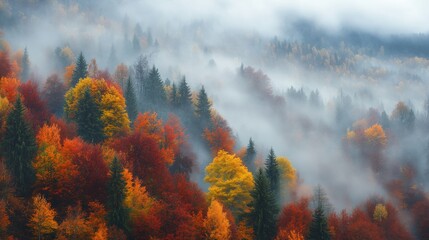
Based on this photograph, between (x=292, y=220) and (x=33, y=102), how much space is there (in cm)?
4635

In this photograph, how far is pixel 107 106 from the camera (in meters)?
63.1

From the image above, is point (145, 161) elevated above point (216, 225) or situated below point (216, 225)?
above

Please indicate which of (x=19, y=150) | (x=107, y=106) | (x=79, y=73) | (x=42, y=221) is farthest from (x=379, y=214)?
(x=79, y=73)

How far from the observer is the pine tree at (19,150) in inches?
1684

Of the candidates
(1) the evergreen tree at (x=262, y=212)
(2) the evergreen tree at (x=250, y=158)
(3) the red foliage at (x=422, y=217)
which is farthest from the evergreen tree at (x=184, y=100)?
(3) the red foliage at (x=422, y=217)

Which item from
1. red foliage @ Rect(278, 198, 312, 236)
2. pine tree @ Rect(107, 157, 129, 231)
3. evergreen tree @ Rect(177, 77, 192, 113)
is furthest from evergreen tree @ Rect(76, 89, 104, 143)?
evergreen tree @ Rect(177, 77, 192, 113)

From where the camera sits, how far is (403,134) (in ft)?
526

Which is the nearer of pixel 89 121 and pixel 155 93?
pixel 89 121

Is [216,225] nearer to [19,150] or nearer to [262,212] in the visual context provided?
[262,212]

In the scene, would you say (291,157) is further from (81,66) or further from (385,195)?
(81,66)

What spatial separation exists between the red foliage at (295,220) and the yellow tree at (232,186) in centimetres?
606

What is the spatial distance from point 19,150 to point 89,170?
827 centimetres

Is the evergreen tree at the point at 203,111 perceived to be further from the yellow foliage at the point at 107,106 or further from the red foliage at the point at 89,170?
the red foliage at the point at 89,170

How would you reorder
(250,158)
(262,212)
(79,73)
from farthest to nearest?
(79,73) < (250,158) < (262,212)
